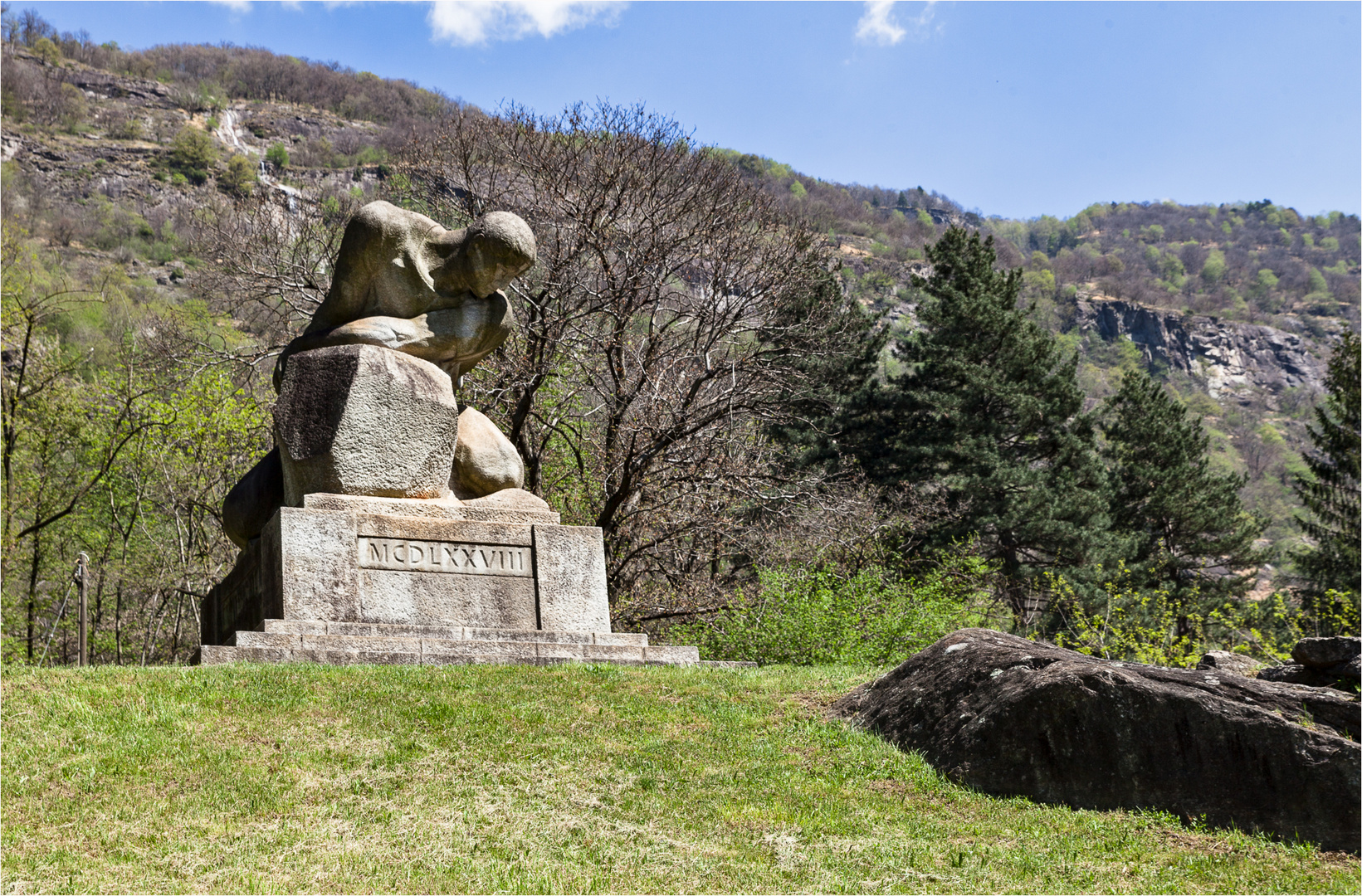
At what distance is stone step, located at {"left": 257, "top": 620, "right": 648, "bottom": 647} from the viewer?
26.7 ft

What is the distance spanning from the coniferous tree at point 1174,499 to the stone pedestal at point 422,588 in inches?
967

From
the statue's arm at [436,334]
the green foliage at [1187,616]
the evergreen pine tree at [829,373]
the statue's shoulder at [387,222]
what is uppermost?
the evergreen pine tree at [829,373]

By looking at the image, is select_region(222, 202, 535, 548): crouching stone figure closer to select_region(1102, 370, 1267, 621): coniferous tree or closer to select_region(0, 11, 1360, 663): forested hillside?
select_region(0, 11, 1360, 663): forested hillside

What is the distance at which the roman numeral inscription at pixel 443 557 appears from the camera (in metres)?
8.62

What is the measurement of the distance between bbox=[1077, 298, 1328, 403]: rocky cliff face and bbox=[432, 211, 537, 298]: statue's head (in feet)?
337

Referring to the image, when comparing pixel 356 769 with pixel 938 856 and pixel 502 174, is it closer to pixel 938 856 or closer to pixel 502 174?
pixel 938 856

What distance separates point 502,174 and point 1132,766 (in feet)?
52.7

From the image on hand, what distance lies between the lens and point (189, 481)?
73.3 ft

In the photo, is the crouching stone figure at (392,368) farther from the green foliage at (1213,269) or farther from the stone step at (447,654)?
the green foliage at (1213,269)

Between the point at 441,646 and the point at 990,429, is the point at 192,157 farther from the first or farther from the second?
the point at 441,646

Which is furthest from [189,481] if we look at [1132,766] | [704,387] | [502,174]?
[1132,766]

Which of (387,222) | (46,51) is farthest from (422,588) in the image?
(46,51)

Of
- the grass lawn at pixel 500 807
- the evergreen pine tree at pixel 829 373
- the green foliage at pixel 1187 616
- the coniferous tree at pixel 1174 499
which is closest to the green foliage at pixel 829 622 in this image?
the green foliage at pixel 1187 616

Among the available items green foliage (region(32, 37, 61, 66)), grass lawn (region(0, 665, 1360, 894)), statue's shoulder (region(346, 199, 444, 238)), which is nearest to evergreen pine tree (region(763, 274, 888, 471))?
statue's shoulder (region(346, 199, 444, 238))
